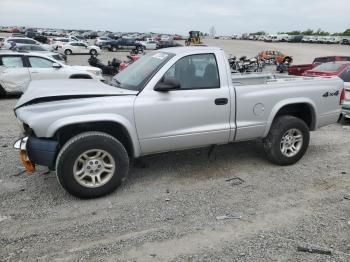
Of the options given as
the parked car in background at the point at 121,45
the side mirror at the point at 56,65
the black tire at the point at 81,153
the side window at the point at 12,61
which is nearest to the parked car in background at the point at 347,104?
the black tire at the point at 81,153

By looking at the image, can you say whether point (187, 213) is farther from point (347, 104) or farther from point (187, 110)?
point (347, 104)

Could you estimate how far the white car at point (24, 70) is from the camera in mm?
11828

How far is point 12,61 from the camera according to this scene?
12016 millimetres

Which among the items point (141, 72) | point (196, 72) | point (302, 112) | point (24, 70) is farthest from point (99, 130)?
point (24, 70)

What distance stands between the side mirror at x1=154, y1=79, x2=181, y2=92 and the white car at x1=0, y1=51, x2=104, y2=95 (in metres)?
7.90

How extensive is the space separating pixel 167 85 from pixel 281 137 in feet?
6.95

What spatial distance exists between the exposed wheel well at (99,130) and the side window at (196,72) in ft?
3.07

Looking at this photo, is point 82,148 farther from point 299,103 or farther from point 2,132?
point 2,132

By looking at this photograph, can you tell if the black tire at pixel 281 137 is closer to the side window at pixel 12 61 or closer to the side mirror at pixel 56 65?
the side mirror at pixel 56 65

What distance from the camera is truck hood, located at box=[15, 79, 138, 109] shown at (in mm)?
4469

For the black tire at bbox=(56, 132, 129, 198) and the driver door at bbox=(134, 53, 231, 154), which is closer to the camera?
the black tire at bbox=(56, 132, 129, 198)

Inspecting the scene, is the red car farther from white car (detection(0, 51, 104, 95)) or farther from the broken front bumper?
the broken front bumper

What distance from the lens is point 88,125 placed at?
15.1 ft

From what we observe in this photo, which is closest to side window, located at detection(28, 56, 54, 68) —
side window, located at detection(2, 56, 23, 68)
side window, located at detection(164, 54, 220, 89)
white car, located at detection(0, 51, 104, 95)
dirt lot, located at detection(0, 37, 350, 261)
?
white car, located at detection(0, 51, 104, 95)
